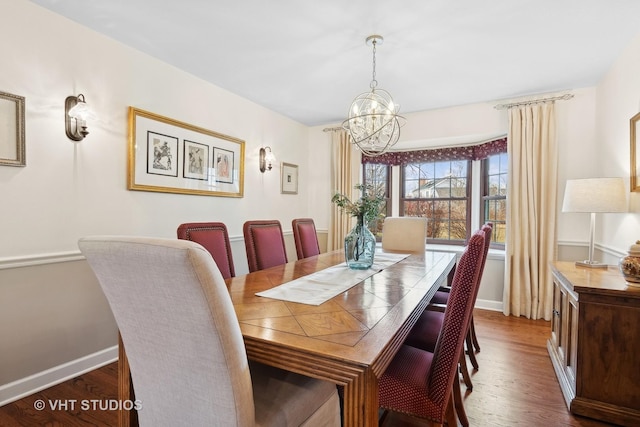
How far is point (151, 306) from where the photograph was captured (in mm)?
932

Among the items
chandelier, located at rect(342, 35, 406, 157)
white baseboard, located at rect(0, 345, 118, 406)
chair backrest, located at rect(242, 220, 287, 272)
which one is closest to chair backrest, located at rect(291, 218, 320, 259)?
chair backrest, located at rect(242, 220, 287, 272)

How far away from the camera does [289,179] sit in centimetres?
441

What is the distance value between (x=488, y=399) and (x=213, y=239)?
1.94 metres

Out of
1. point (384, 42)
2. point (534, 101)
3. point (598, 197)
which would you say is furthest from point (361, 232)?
point (534, 101)

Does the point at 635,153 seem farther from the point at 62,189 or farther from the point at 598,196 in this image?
the point at 62,189

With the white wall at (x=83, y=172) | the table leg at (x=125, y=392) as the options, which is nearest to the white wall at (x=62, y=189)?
the white wall at (x=83, y=172)

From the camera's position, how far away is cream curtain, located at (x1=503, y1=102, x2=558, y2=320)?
330cm

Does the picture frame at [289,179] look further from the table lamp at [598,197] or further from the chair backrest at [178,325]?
the chair backrest at [178,325]

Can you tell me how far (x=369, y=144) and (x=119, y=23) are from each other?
1961 mm

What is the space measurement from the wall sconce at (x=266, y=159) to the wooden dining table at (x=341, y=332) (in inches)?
89.5

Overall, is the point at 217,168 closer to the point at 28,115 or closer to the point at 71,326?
the point at 28,115

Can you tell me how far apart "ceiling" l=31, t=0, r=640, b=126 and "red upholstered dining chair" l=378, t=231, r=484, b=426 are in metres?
A: 1.70

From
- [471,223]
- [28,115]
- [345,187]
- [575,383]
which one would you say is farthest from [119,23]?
[471,223]

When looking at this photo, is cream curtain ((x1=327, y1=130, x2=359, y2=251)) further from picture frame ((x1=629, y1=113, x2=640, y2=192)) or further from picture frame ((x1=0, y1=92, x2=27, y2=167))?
picture frame ((x1=0, y1=92, x2=27, y2=167))
